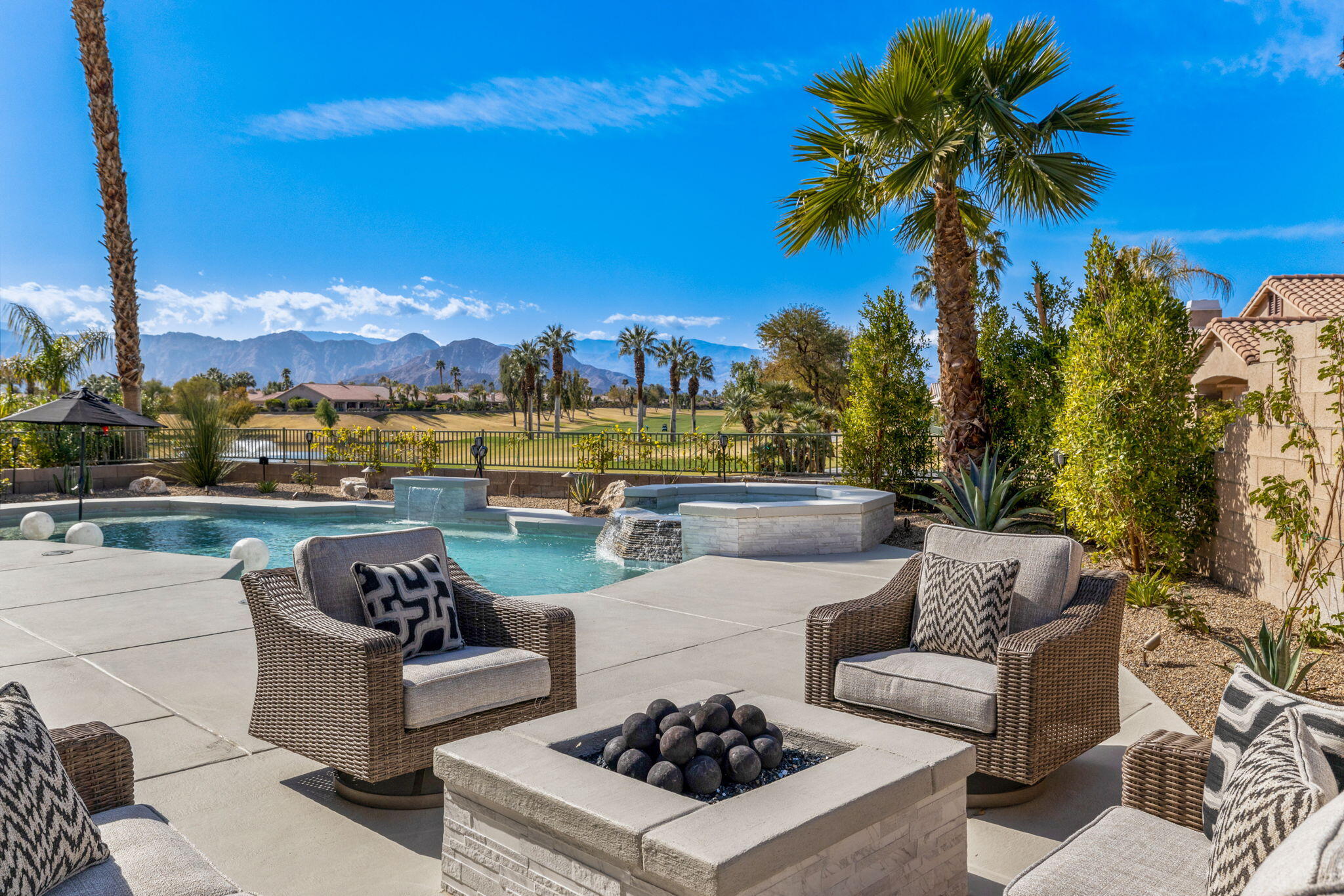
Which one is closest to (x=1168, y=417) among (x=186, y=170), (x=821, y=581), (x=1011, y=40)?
(x=821, y=581)

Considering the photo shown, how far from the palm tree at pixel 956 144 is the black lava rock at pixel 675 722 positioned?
7.42m

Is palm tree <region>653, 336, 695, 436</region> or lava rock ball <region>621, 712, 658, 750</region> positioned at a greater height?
palm tree <region>653, 336, 695, 436</region>

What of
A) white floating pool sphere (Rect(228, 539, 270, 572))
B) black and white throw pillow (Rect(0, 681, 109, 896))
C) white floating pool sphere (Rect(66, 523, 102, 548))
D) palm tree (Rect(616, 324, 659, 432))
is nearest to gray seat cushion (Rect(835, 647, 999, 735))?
black and white throw pillow (Rect(0, 681, 109, 896))

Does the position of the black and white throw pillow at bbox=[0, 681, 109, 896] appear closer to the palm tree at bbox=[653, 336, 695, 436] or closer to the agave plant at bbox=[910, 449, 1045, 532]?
the agave plant at bbox=[910, 449, 1045, 532]

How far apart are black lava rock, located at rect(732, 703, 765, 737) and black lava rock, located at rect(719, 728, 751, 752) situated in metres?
0.04

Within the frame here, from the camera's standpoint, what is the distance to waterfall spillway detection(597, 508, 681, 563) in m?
8.52

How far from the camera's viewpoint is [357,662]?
276 centimetres

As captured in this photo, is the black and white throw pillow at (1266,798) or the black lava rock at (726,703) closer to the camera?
the black and white throw pillow at (1266,798)

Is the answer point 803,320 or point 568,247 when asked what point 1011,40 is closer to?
point 803,320

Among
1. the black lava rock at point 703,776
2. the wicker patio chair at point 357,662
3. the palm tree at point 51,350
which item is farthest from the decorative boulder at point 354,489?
the black lava rock at point 703,776

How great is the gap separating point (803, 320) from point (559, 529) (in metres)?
22.1

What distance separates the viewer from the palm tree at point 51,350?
19688 millimetres

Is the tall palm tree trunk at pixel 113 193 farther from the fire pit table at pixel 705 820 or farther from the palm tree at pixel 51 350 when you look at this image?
the fire pit table at pixel 705 820

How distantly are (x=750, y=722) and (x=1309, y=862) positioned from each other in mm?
1458
